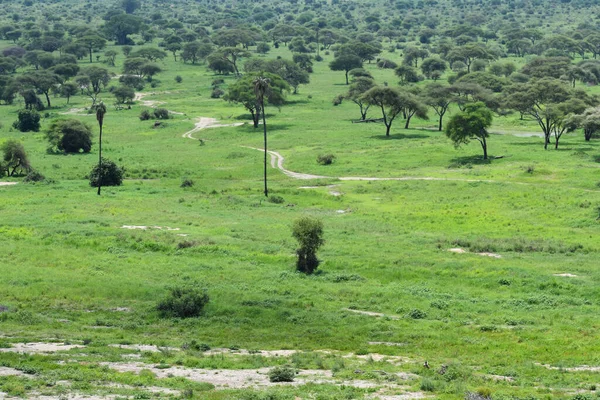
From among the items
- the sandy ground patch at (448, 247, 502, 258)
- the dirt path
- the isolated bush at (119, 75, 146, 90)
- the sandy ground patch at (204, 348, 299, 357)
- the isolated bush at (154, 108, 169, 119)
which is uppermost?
the isolated bush at (119, 75, 146, 90)

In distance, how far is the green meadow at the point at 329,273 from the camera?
108ft

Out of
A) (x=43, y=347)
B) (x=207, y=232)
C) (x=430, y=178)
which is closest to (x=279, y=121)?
(x=430, y=178)

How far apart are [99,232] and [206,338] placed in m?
24.7

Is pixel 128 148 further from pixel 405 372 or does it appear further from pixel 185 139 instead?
pixel 405 372

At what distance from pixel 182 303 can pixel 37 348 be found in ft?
27.9

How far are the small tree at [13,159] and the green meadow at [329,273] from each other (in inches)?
189

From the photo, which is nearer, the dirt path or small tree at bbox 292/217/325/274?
small tree at bbox 292/217/325/274

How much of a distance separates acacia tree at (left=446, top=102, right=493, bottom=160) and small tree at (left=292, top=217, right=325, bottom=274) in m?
48.4

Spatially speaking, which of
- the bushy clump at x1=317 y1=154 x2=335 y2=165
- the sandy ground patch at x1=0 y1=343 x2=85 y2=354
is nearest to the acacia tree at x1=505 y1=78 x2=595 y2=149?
the bushy clump at x1=317 y1=154 x2=335 y2=165

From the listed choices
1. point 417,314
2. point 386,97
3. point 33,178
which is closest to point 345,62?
point 386,97

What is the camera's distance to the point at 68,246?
57.3 meters

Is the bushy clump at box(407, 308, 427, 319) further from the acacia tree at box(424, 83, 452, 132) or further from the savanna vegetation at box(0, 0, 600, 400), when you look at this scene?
the acacia tree at box(424, 83, 452, 132)

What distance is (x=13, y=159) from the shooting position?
303 feet

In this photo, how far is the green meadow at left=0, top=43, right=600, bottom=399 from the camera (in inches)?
1291
